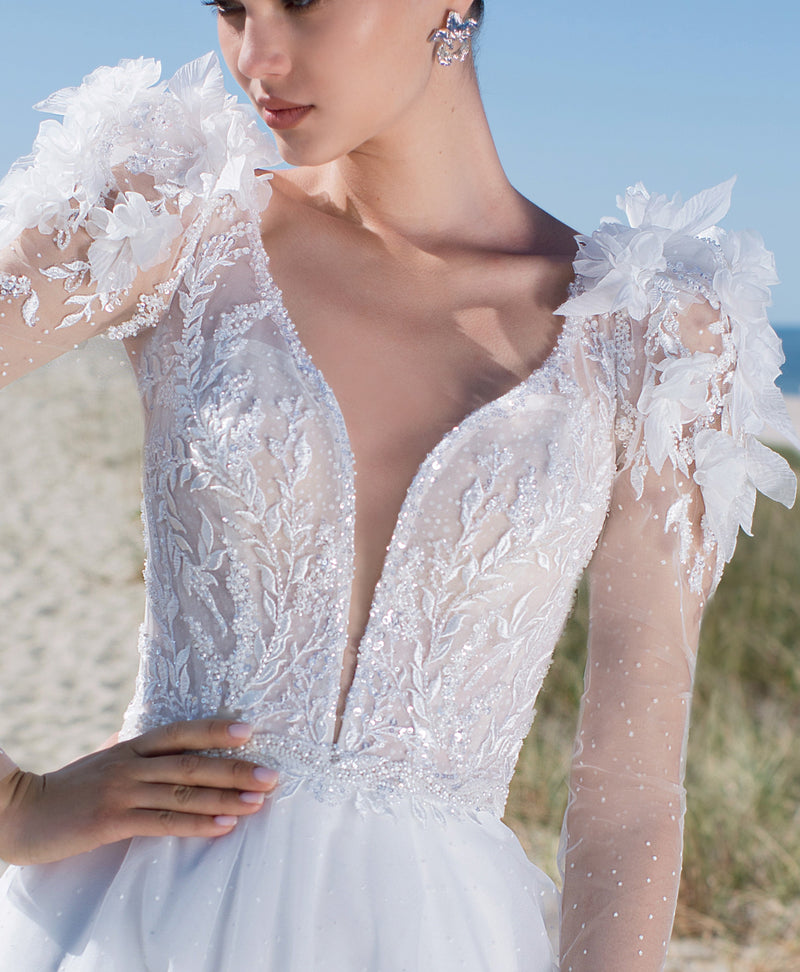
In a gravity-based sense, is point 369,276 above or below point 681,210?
below

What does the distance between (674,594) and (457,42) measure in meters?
0.94

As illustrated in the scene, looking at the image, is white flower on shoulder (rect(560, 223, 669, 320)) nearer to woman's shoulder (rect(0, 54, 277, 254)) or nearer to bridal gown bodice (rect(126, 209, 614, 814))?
bridal gown bodice (rect(126, 209, 614, 814))

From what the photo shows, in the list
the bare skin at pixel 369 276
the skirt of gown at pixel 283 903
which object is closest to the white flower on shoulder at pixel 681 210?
the bare skin at pixel 369 276

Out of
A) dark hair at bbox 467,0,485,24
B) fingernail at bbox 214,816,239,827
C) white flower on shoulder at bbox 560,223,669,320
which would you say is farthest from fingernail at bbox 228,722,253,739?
dark hair at bbox 467,0,485,24

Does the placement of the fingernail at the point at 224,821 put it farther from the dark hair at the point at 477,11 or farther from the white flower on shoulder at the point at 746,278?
the dark hair at the point at 477,11

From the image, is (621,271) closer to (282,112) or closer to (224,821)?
(282,112)

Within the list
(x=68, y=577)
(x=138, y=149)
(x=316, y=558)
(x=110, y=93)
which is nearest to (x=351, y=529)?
(x=316, y=558)

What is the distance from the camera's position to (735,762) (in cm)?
442

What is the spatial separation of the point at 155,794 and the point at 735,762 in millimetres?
3533

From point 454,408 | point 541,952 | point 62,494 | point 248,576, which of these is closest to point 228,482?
point 248,576

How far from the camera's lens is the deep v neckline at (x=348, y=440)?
4.86 feet

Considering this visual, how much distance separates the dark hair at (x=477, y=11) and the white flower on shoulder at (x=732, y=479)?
0.80 m

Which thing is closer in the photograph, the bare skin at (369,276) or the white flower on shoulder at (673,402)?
the bare skin at (369,276)

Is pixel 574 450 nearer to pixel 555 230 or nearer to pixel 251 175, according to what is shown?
pixel 555 230
